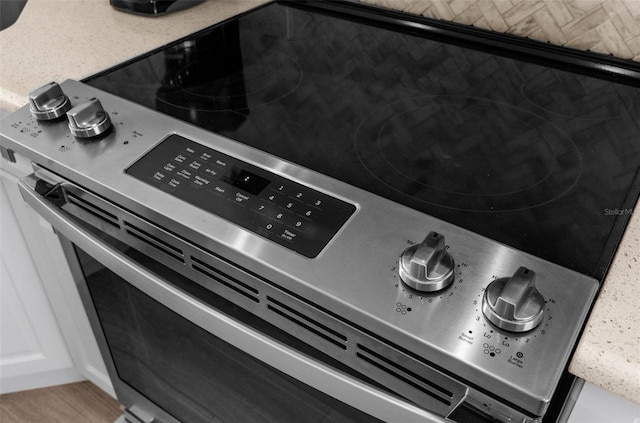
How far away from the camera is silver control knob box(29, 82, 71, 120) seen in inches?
28.9

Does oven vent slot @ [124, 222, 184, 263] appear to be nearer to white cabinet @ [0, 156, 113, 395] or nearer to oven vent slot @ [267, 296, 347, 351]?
oven vent slot @ [267, 296, 347, 351]

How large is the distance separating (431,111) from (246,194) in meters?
0.32

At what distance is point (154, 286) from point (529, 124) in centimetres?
54

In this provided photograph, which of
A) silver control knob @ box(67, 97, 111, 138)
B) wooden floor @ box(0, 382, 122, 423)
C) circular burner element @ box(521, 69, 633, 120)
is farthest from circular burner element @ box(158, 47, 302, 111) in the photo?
wooden floor @ box(0, 382, 122, 423)

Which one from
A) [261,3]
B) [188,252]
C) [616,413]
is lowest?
[616,413]

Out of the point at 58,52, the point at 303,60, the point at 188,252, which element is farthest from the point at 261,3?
the point at 188,252

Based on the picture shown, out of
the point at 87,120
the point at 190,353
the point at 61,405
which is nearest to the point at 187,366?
the point at 190,353

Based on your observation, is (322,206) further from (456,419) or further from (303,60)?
(303,60)

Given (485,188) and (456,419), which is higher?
(485,188)

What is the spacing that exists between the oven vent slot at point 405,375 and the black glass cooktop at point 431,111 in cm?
16

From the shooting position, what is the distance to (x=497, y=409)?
0.49 meters

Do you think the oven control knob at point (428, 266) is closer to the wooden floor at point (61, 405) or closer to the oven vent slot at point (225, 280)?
the oven vent slot at point (225, 280)

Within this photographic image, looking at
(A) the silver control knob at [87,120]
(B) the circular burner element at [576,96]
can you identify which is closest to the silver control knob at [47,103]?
(A) the silver control knob at [87,120]

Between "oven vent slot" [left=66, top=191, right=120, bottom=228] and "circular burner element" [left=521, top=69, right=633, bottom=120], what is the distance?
61cm
